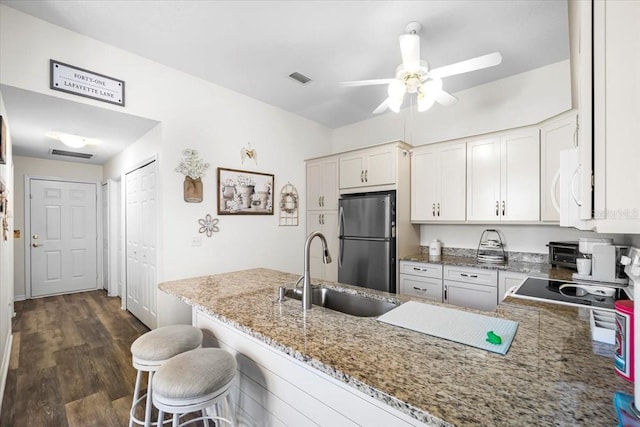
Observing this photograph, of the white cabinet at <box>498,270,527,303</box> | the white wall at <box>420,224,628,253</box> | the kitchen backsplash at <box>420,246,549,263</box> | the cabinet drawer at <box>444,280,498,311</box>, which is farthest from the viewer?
the kitchen backsplash at <box>420,246,549,263</box>

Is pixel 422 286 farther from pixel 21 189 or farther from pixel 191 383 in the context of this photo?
pixel 21 189

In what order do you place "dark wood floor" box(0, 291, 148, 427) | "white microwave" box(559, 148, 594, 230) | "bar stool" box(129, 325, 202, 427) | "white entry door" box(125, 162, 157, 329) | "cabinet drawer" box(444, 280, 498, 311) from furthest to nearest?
"white entry door" box(125, 162, 157, 329)
"cabinet drawer" box(444, 280, 498, 311)
"dark wood floor" box(0, 291, 148, 427)
"bar stool" box(129, 325, 202, 427)
"white microwave" box(559, 148, 594, 230)

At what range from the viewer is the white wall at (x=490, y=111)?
280 centimetres

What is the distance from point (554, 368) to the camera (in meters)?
0.85

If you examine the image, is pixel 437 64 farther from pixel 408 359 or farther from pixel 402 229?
pixel 408 359

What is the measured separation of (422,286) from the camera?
308 cm

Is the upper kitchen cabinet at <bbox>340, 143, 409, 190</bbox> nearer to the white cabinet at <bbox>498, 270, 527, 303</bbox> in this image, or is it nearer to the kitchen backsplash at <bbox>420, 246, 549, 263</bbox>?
the kitchen backsplash at <bbox>420, 246, 549, 263</bbox>

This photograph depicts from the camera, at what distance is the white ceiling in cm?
201

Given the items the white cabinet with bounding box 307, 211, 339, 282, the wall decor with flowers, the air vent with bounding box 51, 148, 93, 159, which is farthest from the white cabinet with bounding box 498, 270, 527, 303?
the air vent with bounding box 51, 148, 93, 159

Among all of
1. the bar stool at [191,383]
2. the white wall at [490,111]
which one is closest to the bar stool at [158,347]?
the bar stool at [191,383]

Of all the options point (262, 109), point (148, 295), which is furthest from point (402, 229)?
point (148, 295)

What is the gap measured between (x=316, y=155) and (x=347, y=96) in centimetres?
116

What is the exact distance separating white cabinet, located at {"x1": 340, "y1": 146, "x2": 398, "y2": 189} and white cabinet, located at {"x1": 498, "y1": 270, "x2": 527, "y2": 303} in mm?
1438

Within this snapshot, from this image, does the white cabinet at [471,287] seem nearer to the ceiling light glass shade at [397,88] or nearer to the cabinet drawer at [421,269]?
the cabinet drawer at [421,269]
